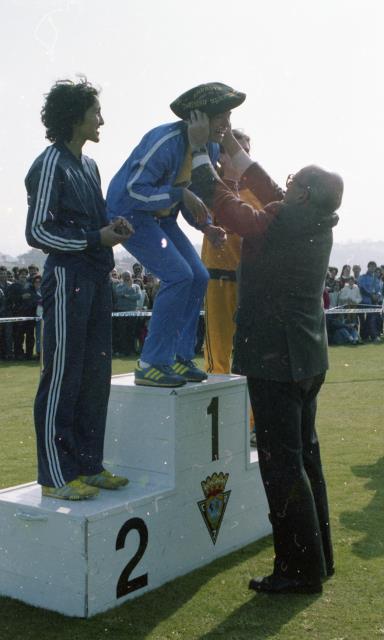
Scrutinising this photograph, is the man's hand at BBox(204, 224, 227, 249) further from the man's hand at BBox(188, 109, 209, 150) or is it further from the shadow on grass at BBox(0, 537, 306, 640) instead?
the shadow on grass at BBox(0, 537, 306, 640)

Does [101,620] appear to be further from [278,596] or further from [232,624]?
[278,596]

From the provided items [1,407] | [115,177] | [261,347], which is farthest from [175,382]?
[1,407]

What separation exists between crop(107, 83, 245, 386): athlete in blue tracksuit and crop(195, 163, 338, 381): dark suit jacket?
0.35m

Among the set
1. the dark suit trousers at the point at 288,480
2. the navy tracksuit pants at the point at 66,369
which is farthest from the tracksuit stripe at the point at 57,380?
the dark suit trousers at the point at 288,480

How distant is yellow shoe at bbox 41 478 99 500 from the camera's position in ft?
10.5

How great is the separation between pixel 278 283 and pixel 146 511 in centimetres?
116

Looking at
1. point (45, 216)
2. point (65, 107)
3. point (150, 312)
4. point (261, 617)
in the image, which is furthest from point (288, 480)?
point (150, 312)

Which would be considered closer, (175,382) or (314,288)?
(314,288)

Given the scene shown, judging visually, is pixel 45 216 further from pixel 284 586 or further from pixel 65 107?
pixel 284 586

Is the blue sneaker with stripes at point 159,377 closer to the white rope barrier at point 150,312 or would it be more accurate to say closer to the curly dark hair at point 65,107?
the curly dark hair at point 65,107

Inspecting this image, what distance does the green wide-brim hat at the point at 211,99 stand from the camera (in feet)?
11.2

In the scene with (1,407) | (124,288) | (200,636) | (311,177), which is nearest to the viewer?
(200,636)

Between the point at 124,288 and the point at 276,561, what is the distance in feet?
38.1

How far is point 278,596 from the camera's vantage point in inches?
128
